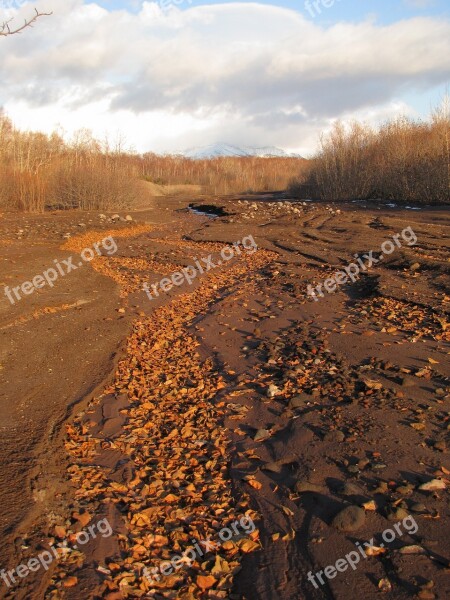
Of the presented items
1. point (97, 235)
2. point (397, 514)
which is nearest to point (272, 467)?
point (397, 514)

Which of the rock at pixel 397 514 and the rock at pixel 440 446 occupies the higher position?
the rock at pixel 440 446

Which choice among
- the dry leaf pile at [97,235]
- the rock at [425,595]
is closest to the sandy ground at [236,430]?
the rock at [425,595]

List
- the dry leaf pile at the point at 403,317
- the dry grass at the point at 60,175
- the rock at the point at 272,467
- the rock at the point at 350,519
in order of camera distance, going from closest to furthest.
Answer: the rock at the point at 350,519 → the rock at the point at 272,467 → the dry leaf pile at the point at 403,317 → the dry grass at the point at 60,175

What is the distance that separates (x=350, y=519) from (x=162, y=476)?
3.78ft

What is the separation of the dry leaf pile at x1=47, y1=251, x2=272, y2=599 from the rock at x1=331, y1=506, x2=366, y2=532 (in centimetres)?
43

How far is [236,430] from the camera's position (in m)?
3.73

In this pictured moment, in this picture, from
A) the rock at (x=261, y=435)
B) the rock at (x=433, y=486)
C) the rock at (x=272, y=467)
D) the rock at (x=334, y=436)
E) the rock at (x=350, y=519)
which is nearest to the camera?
the rock at (x=350, y=519)

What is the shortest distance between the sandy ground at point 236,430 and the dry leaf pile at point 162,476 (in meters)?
0.01

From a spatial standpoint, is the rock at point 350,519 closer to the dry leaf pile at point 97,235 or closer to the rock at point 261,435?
the rock at point 261,435

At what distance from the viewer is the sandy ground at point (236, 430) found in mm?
2420

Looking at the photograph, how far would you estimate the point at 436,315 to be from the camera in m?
5.71

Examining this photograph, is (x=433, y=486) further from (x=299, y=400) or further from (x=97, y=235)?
(x=97, y=235)

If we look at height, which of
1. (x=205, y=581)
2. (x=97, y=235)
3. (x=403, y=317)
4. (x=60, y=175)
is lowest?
(x=205, y=581)

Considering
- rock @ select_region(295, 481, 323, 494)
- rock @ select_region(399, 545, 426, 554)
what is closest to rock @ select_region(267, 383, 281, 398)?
rock @ select_region(295, 481, 323, 494)
